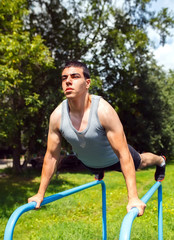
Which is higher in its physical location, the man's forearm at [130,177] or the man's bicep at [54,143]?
the man's bicep at [54,143]

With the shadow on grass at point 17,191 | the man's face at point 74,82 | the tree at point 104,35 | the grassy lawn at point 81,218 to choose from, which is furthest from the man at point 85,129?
the tree at point 104,35

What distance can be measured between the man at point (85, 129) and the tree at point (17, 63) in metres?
3.96

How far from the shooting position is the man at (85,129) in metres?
1.81

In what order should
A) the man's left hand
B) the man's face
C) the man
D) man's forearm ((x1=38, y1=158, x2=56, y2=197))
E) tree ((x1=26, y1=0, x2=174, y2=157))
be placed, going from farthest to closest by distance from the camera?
tree ((x1=26, y1=0, x2=174, y2=157))
man's forearm ((x1=38, y1=158, x2=56, y2=197))
the man's face
the man
the man's left hand

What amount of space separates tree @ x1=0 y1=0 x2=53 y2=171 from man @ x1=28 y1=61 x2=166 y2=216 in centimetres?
396

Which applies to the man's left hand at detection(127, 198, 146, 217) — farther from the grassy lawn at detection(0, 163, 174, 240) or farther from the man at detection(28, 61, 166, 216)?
the grassy lawn at detection(0, 163, 174, 240)

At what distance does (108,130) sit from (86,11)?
10.2 meters

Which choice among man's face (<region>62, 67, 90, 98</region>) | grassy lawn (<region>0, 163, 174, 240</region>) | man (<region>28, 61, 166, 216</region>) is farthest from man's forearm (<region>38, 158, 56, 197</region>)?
grassy lawn (<region>0, 163, 174, 240</region>)

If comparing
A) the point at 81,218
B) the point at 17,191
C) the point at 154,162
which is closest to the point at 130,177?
the point at 154,162

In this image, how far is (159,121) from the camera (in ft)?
48.6

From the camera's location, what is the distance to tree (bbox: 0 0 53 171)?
6.79m

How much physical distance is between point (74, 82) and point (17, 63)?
23.9 feet

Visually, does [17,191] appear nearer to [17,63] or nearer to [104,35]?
[17,63]

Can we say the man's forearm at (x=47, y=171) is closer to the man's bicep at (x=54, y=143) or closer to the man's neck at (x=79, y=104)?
the man's bicep at (x=54, y=143)
